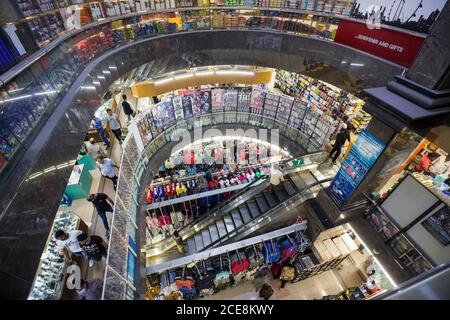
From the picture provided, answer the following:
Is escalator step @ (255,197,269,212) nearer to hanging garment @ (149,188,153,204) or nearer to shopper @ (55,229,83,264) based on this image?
hanging garment @ (149,188,153,204)

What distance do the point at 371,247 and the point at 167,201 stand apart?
5.96m

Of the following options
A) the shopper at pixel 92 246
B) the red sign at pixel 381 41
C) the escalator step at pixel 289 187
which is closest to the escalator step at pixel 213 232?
the escalator step at pixel 289 187

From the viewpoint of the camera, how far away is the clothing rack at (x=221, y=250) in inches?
220

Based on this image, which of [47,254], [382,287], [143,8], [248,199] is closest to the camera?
[47,254]

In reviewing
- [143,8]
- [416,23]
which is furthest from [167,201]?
[416,23]

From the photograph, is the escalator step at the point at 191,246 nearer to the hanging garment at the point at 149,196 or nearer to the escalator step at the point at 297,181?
the hanging garment at the point at 149,196

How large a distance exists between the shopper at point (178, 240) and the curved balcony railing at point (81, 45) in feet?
15.2

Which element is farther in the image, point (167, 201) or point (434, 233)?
point (167, 201)

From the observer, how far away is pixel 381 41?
7449 millimetres

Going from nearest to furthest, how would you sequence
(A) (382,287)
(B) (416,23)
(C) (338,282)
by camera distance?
(A) (382,287) < (B) (416,23) < (C) (338,282)

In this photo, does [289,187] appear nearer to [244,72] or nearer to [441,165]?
[441,165]

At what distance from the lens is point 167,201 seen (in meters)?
7.46
